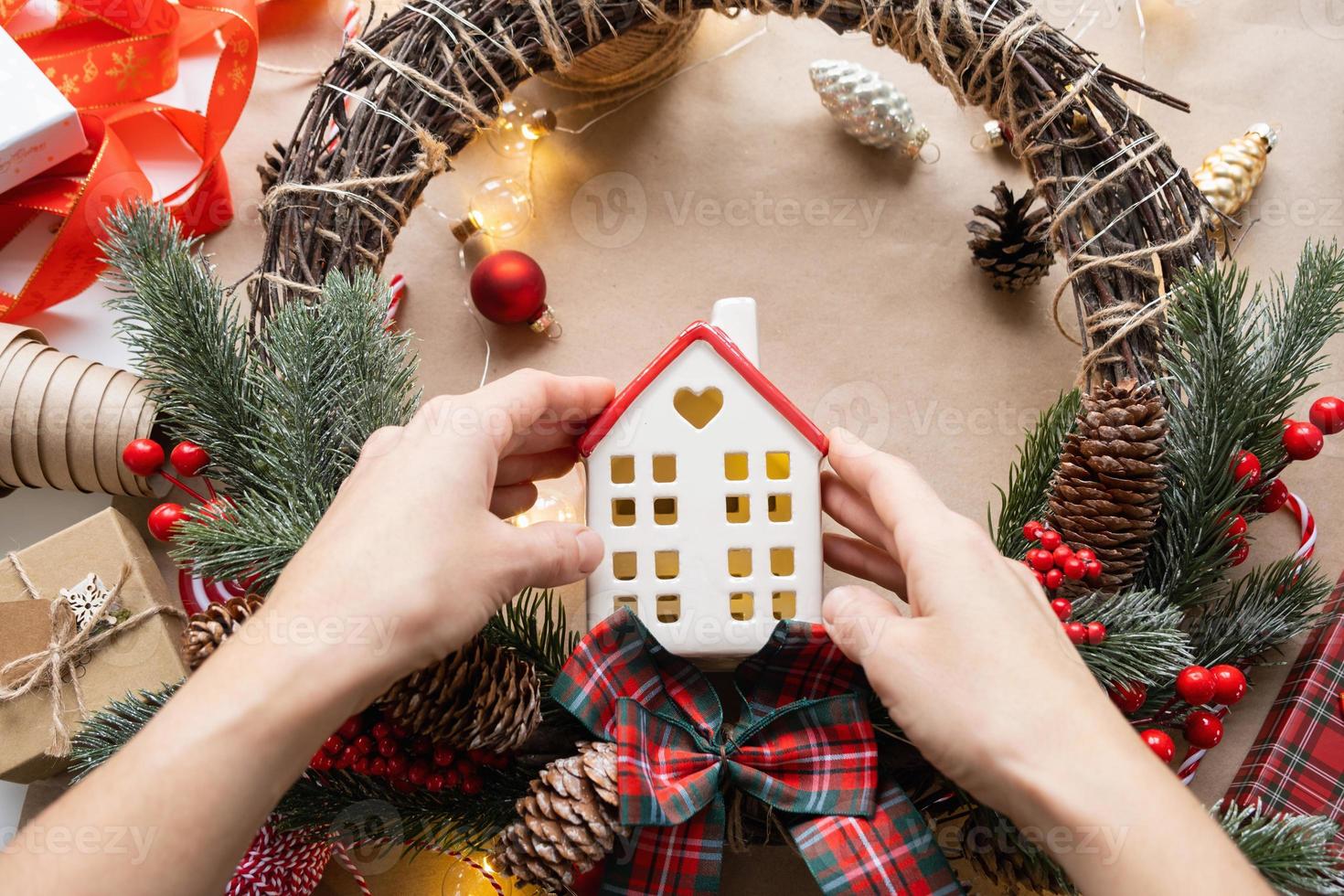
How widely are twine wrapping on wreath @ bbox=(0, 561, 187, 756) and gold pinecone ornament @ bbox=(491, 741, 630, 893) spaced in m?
0.61

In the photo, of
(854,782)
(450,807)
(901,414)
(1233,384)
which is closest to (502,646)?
(450,807)

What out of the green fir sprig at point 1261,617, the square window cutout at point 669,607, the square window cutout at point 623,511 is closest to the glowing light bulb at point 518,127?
the square window cutout at point 623,511

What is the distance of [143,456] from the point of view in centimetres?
117

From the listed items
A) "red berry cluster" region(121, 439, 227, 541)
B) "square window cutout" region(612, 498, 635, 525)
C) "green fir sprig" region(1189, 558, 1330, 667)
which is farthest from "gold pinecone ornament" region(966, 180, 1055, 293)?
"red berry cluster" region(121, 439, 227, 541)

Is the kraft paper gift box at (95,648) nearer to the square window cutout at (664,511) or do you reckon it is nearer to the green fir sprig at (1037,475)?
the square window cutout at (664,511)

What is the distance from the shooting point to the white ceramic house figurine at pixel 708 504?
3.39 ft

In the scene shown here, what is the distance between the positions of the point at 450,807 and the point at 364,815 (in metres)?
0.09

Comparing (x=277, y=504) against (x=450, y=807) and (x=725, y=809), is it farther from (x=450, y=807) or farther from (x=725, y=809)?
(x=725, y=809)

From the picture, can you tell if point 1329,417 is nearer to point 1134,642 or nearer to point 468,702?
point 1134,642

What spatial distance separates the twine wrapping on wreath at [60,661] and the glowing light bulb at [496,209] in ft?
2.24

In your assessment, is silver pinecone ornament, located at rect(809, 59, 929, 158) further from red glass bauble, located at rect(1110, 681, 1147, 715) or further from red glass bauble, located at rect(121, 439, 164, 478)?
red glass bauble, located at rect(121, 439, 164, 478)

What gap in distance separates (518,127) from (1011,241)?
752 millimetres

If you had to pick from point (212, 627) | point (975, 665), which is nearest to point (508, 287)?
point (212, 627)

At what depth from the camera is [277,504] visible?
40.4 inches
